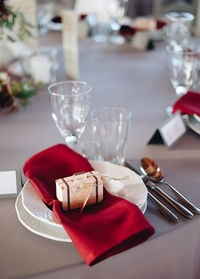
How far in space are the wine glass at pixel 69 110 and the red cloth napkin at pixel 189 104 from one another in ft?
1.37

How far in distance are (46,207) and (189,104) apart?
0.73 m

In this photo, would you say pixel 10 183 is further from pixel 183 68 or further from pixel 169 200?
pixel 183 68

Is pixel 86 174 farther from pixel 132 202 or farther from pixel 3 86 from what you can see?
pixel 3 86

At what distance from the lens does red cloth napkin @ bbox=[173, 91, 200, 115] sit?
133 centimetres

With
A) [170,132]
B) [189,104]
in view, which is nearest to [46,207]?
[170,132]

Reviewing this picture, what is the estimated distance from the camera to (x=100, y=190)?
845mm

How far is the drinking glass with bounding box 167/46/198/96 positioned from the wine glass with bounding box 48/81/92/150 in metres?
0.45

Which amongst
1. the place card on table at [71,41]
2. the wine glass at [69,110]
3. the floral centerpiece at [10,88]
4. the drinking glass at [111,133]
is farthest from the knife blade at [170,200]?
the place card on table at [71,41]

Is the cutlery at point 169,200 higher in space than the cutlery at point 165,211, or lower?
lower

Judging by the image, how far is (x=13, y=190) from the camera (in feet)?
3.14

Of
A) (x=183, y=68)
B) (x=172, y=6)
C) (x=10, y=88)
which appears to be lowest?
(x=172, y=6)

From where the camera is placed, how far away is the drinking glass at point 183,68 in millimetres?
1358

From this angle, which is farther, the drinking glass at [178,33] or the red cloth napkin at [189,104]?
the drinking glass at [178,33]

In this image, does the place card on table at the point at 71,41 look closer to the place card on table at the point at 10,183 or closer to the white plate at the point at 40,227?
the place card on table at the point at 10,183
